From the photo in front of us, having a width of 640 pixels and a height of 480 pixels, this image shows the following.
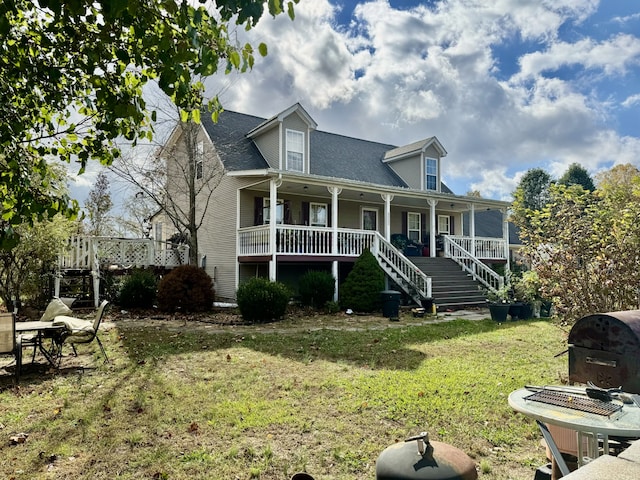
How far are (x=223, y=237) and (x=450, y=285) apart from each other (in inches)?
376

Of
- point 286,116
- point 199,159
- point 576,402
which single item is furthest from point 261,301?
point 576,402

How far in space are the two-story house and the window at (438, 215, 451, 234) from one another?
21.5 inches

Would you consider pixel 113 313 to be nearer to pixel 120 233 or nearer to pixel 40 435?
pixel 40 435

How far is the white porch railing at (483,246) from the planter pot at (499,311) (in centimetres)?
722

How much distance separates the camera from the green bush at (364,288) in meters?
13.9

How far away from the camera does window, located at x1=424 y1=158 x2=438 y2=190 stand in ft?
69.9

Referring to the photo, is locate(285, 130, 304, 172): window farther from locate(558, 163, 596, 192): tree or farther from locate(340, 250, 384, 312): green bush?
locate(558, 163, 596, 192): tree

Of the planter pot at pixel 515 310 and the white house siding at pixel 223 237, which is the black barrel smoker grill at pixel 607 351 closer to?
Result: the planter pot at pixel 515 310

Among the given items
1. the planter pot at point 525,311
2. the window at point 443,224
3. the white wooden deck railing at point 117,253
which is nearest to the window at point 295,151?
the white wooden deck railing at point 117,253

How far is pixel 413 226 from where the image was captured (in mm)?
21922

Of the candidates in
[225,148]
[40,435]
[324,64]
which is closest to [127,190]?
[225,148]

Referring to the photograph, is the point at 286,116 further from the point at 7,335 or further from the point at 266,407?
the point at 266,407

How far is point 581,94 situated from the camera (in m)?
12.6

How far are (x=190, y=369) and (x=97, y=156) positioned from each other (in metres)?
3.85
